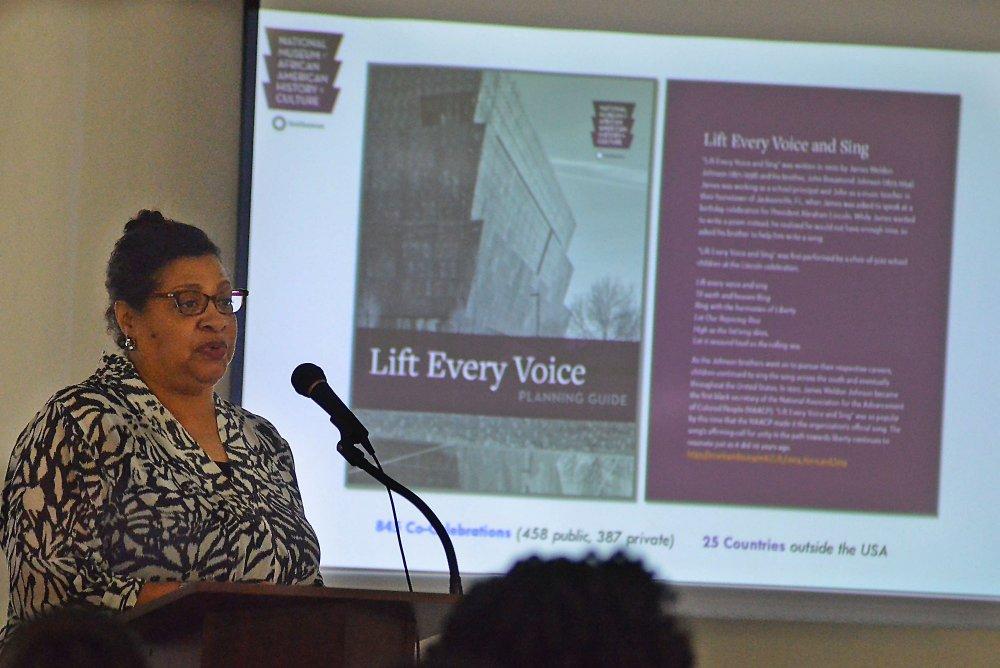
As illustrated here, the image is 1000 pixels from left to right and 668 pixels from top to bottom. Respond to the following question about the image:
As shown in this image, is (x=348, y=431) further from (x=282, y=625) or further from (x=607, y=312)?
(x=607, y=312)

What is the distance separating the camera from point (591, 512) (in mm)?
3750

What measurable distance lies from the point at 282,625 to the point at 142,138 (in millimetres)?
2383

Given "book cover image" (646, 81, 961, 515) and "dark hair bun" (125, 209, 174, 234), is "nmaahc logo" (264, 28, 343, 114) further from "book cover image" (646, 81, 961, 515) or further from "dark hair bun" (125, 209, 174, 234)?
"dark hair bun" (125, 209, 174, 234)

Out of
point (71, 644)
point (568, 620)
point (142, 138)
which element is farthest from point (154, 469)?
point (142, 138)

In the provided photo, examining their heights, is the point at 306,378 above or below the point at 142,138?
below

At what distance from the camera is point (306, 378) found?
2.24 m

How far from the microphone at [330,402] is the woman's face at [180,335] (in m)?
0.18

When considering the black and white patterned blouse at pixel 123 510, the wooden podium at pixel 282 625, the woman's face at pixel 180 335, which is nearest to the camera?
the wooden podium at pixel 282 625

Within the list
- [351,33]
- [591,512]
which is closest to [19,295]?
[351,33]

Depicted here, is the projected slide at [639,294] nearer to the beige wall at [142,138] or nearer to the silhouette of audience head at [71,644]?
the beige wall at [142,138]

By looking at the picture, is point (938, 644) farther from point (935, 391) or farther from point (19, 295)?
point (19, 295)

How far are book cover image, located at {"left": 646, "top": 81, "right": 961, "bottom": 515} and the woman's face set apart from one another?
1.72 m

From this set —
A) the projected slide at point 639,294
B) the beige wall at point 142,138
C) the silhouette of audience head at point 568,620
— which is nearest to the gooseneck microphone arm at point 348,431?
the silhouette of audience head at point 568,620

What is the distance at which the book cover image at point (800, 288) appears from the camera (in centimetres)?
379
